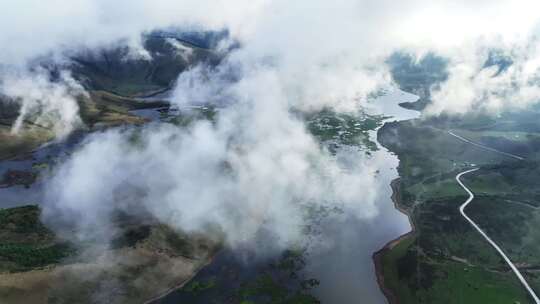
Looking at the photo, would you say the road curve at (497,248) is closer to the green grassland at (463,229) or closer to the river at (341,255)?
the green grassland at (463,229)

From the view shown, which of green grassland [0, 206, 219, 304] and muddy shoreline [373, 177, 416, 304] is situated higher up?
green grassland [0, 206, 219, 304]

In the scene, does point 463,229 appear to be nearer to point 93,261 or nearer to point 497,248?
point 497,248

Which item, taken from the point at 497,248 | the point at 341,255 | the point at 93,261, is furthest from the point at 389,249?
the point at 93,261

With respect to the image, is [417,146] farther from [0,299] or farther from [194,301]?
[0,299]

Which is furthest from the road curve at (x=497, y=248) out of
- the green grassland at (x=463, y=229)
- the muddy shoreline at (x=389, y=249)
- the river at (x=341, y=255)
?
the river at (x=341, y=255)

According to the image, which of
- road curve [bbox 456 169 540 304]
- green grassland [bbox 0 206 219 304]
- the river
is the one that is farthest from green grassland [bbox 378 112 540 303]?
green grassland [bbox 0 206 219 304]

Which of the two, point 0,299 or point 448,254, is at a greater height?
point 0,299

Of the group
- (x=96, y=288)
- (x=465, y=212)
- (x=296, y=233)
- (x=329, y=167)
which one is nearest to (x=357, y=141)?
(x=329, y=167)

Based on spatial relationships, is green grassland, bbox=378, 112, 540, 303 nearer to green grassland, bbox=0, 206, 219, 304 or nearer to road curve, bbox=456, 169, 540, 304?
road curve, bbox=456, 169, 540, 304
